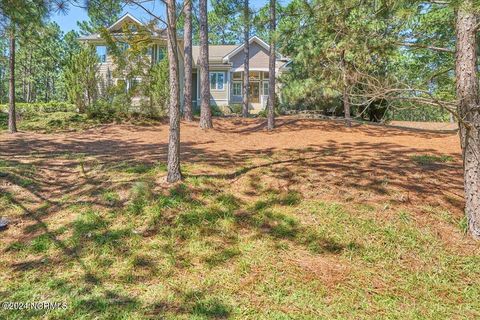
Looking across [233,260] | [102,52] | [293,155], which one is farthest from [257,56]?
[233,260]

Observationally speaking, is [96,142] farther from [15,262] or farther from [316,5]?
[316,5]

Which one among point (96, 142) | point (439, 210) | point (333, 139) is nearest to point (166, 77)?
point (96, 142)

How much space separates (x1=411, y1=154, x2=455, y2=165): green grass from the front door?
18.6 meters

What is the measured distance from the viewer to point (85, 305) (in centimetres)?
270

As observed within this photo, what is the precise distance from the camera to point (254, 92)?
955 inches

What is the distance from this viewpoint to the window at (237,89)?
23.5 meters

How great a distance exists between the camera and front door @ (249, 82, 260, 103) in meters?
24.0

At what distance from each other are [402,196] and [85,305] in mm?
3935

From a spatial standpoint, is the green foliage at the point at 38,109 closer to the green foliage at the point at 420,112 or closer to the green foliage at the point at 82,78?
the green foliage at the point at 82,78

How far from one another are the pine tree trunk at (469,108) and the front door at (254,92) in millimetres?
20864

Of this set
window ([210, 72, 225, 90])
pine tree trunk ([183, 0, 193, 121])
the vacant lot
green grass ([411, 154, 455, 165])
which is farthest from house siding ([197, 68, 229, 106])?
green grass ([411, 154, 455, 165])

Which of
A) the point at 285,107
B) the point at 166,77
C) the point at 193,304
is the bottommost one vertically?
the point at 193,304

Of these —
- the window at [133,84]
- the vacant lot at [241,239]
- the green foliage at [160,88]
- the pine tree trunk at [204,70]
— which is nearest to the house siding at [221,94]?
the window at [133,84]

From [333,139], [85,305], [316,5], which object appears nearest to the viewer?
[85,305]
